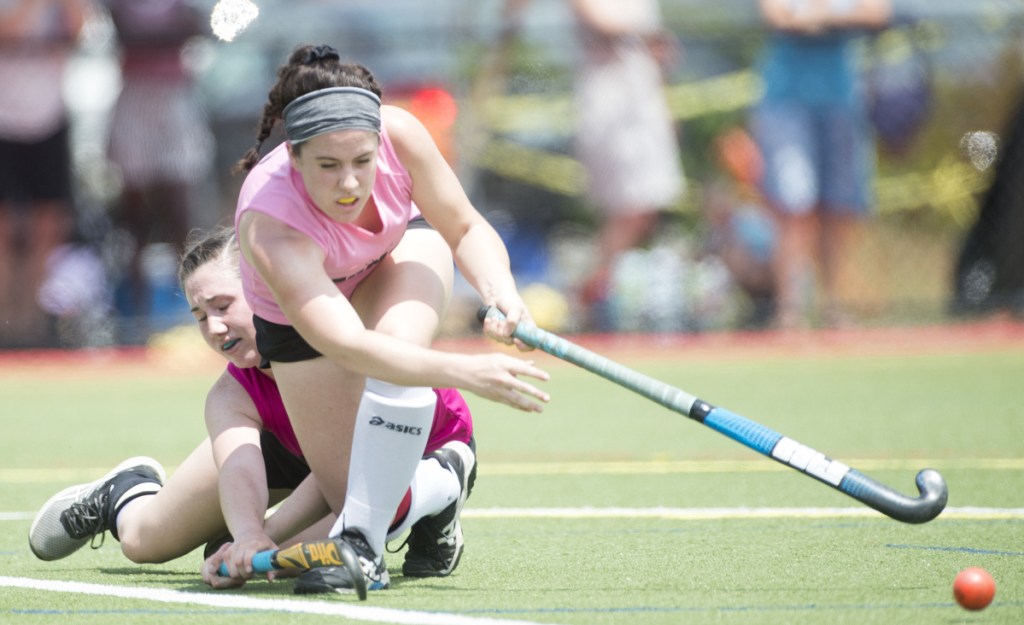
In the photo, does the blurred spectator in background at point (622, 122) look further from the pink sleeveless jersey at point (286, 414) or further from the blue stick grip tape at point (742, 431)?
the blue stick grip tape at point (742, 431)

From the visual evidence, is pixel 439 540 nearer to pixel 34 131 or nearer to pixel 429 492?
pixel 429 492

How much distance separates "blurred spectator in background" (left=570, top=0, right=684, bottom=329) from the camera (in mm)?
12172

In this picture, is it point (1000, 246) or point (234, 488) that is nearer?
point (234, 488)

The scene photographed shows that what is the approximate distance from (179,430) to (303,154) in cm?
449

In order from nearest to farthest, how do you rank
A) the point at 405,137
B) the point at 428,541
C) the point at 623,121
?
the point at 405,137 < the point at 428,541 < the point at 623,121

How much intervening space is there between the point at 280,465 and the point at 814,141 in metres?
7.82

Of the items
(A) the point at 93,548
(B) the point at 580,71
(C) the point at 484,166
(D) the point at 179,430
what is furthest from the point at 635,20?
(A) the point at 93,548

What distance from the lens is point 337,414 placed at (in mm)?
3846

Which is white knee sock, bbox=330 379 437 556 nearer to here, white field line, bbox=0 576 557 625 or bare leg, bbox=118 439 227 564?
white field line, bbox=0 576 557 625

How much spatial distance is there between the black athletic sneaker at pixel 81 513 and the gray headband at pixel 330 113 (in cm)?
135

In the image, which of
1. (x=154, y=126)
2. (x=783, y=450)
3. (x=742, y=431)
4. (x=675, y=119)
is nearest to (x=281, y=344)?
(x=742, y=431)

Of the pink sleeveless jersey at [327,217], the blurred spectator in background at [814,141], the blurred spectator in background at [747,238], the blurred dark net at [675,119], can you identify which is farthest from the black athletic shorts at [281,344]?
the blurred spectator in background at [747,238]

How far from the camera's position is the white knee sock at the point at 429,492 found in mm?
3814

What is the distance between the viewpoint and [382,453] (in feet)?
11.8
